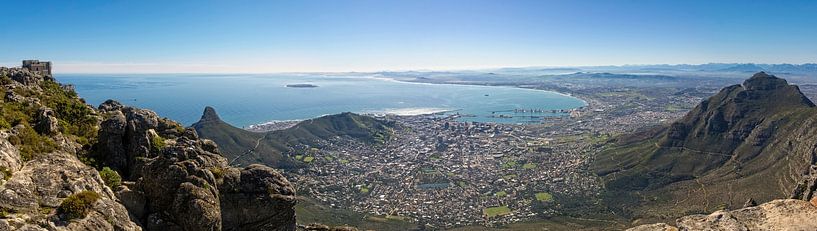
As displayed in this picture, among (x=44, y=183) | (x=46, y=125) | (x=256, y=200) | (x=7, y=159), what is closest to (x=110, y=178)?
(x=7, y=159)

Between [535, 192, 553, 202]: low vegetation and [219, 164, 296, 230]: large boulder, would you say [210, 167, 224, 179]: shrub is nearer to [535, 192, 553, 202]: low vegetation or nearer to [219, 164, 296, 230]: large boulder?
[219, 164, 296, 230]: large boulder

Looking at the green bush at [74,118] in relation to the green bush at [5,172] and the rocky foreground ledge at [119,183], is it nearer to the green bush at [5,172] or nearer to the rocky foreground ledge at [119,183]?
the rocky foreground ledge at [119,183]

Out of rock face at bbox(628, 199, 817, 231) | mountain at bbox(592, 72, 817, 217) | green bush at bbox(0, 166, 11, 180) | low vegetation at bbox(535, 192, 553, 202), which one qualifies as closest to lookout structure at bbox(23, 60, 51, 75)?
green bush at bbox(0, 166, 11, 180)

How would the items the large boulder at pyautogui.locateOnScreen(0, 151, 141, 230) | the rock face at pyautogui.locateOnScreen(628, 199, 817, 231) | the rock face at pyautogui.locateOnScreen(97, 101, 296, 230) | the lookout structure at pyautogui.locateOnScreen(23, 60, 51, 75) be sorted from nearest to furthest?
the large boulder at pyautogui.locateOnScreen(0, 151, 141, 230) < the rock face at pyautogui.locateOnScreen(628, 199, 817, 231) < the rock face at pyautogui.locateOnScreen(97, 101, 296, 230) < the lookout structure at pyautogui.locateOnScreen(23, 60, 51, 75)

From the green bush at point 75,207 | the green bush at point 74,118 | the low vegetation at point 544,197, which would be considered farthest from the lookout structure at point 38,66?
the low vegetation at point 544,197


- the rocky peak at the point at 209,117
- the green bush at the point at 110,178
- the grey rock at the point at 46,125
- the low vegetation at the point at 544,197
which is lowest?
the low vegetation at the point at 544,197

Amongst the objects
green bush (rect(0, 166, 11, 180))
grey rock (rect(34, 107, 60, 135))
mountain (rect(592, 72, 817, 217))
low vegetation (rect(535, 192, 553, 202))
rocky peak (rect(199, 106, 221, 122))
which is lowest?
low vegetation (rect(535, 192, 553, 202))


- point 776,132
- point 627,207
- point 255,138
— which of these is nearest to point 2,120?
point 627,207

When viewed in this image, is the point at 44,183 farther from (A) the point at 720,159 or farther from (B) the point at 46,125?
(A) the point at 720,159
